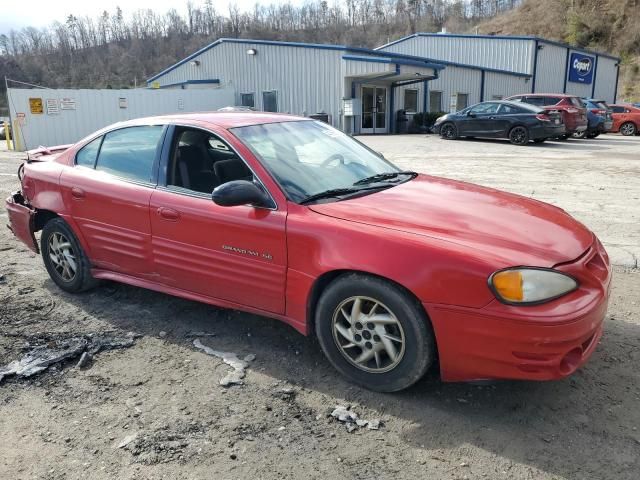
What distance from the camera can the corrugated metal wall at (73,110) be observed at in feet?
63.5

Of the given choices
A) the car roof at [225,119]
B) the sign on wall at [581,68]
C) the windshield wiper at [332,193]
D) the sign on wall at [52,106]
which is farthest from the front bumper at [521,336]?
the sign on wall at [581,68]

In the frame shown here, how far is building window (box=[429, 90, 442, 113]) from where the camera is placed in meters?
28.4

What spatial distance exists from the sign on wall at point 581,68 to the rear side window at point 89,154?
134 ft

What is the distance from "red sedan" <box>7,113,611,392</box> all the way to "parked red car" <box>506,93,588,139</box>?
51.2 feet

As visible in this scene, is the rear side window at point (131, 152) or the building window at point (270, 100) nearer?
the rear side window at point (131, 152)

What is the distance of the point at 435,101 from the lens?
28719mm

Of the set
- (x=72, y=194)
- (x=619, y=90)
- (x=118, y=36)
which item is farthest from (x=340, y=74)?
(x=118, y=36)

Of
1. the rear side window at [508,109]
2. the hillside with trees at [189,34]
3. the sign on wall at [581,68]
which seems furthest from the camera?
the hillside with trees at [189,34]

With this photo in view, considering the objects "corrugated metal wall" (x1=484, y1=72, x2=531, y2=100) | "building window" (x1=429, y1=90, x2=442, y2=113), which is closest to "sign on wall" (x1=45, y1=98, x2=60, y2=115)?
"building window" (x1=429, y1=90, x2=442, y2=113)

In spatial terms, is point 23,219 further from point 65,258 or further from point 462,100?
point 462,100

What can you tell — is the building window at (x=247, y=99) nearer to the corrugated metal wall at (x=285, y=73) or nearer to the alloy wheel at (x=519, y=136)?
the corrugated metal wall at (x=285, y=73)

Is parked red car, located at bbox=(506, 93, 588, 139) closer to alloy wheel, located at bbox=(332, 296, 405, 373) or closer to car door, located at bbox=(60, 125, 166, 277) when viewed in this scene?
car door, located at bbox=(60, 125, 166, 277)

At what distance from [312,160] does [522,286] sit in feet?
5.55

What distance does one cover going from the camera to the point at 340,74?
78.4 ft
